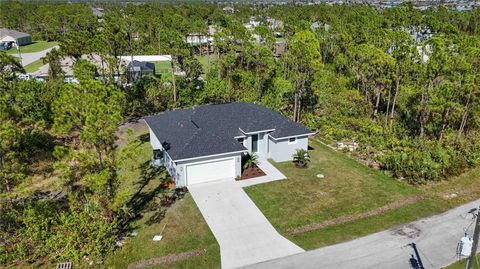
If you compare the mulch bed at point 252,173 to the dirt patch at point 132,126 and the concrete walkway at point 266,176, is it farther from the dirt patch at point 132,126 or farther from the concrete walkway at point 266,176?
the dirt patch at point 132,126

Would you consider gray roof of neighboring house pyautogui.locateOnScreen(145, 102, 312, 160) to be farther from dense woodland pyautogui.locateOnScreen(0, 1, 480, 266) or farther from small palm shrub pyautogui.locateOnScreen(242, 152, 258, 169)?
dense woodland pyautogui.locateOnScreen(0, 1, 480, 266)

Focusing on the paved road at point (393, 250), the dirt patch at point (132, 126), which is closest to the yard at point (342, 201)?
the paved road at point (393, 250)

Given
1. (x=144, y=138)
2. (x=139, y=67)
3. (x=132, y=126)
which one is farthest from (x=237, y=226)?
(x=139, y=67)

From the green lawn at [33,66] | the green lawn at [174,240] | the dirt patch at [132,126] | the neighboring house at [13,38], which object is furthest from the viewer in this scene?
the neighboring house at [13,38]

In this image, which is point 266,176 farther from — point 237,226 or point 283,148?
point 237,226

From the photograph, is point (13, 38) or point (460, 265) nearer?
point (460, 265)

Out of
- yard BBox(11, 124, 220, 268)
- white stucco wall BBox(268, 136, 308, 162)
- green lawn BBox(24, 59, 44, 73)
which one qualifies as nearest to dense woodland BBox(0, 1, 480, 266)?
yard BBox(11, 124, 220, 268)
